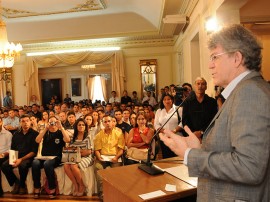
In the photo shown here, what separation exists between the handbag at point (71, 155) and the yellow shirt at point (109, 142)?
0.89 ft

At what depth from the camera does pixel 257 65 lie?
3.22 feet

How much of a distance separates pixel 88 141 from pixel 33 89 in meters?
7.70

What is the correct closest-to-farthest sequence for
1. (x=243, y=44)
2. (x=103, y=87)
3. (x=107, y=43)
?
(x=243, y=44), (x=107, y=43), (x=103, y=87)

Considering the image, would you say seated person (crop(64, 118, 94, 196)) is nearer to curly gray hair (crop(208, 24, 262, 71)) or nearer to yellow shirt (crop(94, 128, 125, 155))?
yellow shirt (crop(94, 128, 125, 155))

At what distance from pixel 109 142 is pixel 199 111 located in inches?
57.7

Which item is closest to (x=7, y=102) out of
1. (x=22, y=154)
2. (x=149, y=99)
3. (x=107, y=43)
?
(x=107, y=43)

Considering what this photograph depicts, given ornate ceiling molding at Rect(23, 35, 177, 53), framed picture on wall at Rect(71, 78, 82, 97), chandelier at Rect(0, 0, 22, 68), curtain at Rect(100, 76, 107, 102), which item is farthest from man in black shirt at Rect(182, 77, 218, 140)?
framed picture on wall at Rect(71, 78, 82, 97)

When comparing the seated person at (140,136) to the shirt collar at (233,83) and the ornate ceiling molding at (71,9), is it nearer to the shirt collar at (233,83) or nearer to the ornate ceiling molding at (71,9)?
the shirt collar at (233,83)

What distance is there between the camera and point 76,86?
11234 millimetres

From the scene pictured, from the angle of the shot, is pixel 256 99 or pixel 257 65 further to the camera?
pixel 257 65

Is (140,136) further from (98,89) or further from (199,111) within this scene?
(98,89)

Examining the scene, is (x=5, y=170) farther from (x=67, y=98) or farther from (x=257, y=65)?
(x=67, y=98)

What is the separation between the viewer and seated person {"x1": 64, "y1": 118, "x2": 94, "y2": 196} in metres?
3.73

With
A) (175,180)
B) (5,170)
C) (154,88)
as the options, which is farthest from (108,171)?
(154,88)
